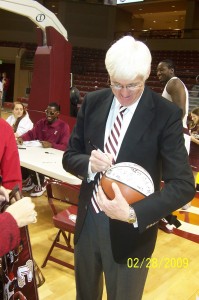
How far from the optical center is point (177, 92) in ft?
13.1

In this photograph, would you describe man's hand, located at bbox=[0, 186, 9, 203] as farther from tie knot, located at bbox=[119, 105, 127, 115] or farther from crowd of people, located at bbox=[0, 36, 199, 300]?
tie knot, located at bbox=[119, 105, 127, 115]

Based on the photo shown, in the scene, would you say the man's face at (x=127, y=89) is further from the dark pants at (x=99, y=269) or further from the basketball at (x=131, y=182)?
the dark pants at (x=99, y=269)

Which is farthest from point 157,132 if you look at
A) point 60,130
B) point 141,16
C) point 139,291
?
point 141,16

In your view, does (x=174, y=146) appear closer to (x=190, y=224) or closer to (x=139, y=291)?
(x=139, y=291)

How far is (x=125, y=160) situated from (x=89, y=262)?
22.2 inches

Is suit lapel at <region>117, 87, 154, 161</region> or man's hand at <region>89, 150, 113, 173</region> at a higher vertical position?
suit lapel at <region>117, 87, 154, 161</region>

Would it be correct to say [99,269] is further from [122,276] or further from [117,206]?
[117,206]

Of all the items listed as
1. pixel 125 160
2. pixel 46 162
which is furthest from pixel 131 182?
pixel 46 162

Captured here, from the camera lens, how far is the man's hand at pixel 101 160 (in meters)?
1.30

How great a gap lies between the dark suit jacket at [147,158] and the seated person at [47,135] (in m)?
3.40

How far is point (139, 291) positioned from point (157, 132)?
755 mm

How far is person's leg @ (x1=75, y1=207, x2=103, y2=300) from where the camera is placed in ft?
5.06
